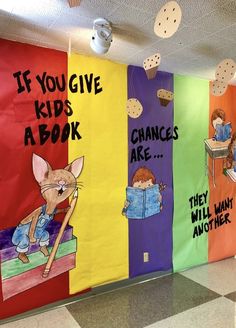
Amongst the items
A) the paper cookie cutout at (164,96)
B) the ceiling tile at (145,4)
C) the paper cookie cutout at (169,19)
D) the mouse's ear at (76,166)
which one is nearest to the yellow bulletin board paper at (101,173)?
the mouse's ear at (76,166)

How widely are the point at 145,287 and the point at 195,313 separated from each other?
1.87 feet

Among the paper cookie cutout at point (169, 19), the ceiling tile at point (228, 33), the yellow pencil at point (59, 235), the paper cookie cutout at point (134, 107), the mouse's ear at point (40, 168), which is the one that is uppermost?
the ceiling tile at point (228, 33)

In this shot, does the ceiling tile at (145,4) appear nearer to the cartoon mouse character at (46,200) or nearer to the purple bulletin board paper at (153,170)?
the purple bulletin board paper at (153,170)

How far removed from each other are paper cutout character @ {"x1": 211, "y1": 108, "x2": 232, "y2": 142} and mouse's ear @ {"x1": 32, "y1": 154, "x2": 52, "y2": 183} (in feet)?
6.38

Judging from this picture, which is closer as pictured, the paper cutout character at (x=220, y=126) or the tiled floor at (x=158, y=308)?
→ the tiled floor at (x=158, y=308)

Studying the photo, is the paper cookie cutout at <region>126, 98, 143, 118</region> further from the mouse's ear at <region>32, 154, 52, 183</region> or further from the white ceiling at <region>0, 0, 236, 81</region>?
the mouse's ear at <region>32, 154, 52, 183</region>

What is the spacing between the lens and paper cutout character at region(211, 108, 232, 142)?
3179 mm

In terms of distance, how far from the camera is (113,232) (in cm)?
257

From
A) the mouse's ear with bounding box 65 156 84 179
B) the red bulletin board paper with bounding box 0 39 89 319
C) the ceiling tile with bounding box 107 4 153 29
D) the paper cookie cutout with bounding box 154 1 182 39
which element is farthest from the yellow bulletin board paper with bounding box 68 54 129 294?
the paper cookie cutout with bounding box 154 1 182 39

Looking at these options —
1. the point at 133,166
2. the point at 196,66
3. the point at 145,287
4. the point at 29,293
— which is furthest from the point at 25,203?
the point at 196,66

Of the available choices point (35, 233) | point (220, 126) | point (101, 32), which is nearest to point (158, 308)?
point (35, 233)

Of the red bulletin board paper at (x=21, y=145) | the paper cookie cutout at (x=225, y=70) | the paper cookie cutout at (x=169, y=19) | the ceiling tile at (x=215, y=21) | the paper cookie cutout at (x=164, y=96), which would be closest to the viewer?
the paper cookie cutout at (x=169, y=19)

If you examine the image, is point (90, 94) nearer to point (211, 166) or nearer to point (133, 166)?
point (133, 166)

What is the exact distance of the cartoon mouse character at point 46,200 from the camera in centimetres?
214
